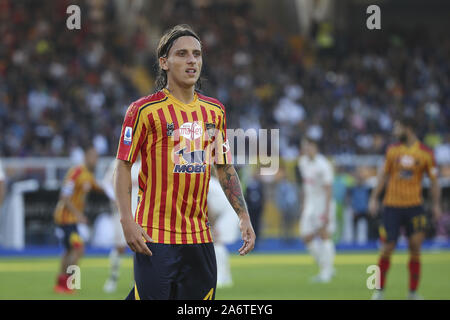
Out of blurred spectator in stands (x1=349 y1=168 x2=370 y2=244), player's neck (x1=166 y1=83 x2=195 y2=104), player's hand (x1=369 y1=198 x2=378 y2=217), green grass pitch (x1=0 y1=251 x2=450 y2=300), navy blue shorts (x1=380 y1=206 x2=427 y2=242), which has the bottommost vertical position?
green grass pitch (x1=0 y1=251 x2=450 y2=300)

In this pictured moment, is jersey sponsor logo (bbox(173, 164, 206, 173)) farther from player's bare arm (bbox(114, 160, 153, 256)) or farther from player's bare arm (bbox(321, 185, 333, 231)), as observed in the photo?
player's bare arm (bbox(321, 185, 333, 231))

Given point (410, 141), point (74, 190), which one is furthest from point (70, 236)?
point (410, 141)

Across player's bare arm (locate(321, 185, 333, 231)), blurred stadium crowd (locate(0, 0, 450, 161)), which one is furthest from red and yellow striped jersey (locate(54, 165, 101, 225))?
blurred stadium crowd (locate(0, 0, 450, 161))

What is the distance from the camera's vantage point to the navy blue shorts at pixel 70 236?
11.8 m

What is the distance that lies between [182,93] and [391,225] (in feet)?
19.8

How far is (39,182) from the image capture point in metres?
19.9

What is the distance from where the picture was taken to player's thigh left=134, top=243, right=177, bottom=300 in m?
4.75

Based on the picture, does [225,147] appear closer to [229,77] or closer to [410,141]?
[410,141]

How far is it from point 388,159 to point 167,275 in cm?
636

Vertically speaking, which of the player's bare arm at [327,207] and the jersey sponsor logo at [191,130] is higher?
the jersey sponsor logo at [191,130]

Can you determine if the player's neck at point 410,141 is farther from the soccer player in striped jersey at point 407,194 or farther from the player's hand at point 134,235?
the player's hand at point 134,235

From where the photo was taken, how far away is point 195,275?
4848mm

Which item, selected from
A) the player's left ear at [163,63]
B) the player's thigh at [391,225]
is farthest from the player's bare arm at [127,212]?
the player's thigh at [391,225]

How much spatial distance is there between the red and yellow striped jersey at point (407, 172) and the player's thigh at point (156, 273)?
622 centimetres
